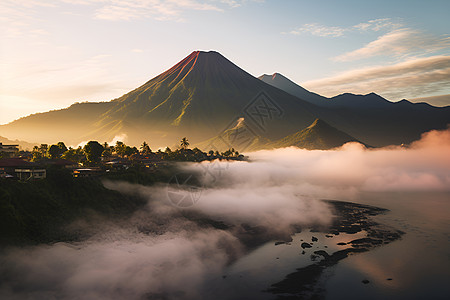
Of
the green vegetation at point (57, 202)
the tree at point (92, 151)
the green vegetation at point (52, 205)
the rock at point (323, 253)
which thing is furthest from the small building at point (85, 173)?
the rock at point (323, 253)

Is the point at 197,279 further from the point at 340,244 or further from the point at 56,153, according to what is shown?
the point at 56,153

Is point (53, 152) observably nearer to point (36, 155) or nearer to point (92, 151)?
point (36, 155)

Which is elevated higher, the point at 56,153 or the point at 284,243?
the point at 56,153

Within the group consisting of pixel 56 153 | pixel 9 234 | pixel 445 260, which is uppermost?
pixel 56 153

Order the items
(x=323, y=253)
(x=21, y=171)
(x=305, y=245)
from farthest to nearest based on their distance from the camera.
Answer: (x=305, y=245)
(x=323, y=253)
(x=21, y=171)

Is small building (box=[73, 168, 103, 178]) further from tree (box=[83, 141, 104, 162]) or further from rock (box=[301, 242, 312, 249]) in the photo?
rock (box=[301, 242, 312, 249])

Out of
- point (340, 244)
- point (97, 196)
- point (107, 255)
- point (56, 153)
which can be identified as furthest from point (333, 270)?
point (56, 153)

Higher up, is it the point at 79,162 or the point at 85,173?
the point at 79,162

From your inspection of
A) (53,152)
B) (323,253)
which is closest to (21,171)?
(53,152)

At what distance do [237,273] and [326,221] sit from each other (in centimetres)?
6382

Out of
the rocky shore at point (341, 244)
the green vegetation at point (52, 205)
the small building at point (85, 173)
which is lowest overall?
the rocky shore at point (341, 244)

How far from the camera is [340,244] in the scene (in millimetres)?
96438

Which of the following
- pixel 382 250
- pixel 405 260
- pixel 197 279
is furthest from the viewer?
pixel 382 250

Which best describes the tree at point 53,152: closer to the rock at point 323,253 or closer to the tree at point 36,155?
the tree at point 36,155
